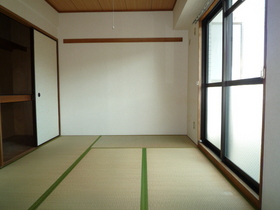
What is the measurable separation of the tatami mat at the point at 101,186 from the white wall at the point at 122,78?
5.20 ft

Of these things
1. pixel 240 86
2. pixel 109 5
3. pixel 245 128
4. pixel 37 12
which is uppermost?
pixel 109 5

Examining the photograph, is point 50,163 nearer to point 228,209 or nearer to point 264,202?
point 228,209

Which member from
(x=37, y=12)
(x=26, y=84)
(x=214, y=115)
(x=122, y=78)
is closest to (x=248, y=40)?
(x=214, y=115)

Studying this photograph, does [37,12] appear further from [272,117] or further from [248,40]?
[272,117]

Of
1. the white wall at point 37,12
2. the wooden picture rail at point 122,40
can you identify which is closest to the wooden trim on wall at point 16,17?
the white wall at point 37,12

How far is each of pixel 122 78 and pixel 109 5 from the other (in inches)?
60.5

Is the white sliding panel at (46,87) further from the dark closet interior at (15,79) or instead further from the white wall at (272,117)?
the white wall at (272,117)

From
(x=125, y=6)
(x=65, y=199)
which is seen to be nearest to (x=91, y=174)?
(x=65, y=199)

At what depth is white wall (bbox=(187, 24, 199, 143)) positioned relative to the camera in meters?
3.46

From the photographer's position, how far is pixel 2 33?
386 centimetres

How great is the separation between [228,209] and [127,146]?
2.09 m

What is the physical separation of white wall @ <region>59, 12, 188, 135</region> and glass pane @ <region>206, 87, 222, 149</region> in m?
1.07

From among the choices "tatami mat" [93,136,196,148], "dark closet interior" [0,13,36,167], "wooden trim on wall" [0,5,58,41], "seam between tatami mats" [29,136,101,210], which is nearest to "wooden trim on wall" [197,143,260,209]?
"tatami mat" [93,136,196,148]

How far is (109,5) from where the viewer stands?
12.6 feet
